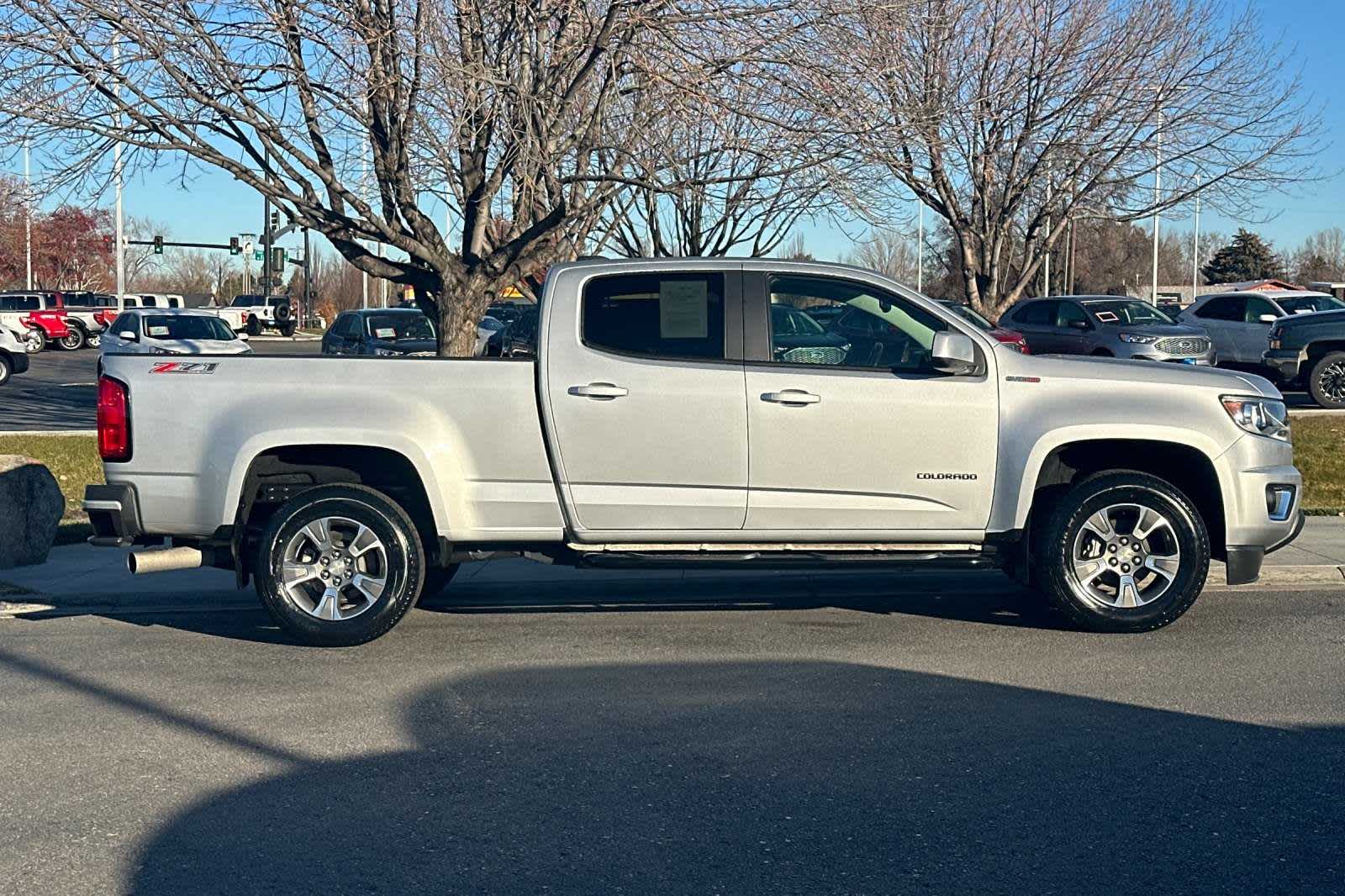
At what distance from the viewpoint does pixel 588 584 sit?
30.7 feet

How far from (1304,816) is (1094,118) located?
715 inches

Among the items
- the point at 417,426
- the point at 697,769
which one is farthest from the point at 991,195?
the point at 697,769

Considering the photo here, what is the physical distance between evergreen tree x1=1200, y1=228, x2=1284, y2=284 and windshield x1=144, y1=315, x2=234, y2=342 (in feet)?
218

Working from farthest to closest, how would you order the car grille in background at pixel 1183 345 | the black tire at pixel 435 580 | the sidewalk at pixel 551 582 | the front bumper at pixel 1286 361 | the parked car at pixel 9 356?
the parked car at pixel 9 356, the car grille in background at pixel 1183 345, the front bumper at pixel 1286 361, the sidewalk at pixel 551 582, the black tire at pixel 435 580

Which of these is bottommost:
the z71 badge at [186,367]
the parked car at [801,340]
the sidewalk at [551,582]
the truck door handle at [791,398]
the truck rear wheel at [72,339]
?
the sidewalk at [551,582]

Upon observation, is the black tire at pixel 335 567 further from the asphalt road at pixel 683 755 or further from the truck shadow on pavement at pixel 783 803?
the truck shadow on pavement at pixel 783 803

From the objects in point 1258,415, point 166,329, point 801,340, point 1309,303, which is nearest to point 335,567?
point 801,340

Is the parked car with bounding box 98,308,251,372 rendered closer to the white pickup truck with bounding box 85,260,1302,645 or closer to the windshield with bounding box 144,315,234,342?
the windshield with bounding box 144,315,234,342

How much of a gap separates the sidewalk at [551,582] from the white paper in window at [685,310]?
1.98 meters

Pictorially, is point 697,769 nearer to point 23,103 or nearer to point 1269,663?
point 1269,663

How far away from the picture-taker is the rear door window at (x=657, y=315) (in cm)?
757

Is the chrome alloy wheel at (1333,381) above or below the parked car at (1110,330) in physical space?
below

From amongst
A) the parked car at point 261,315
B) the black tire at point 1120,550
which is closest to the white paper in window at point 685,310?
the black tire at point 1120,550

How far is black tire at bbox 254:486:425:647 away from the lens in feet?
24.3
